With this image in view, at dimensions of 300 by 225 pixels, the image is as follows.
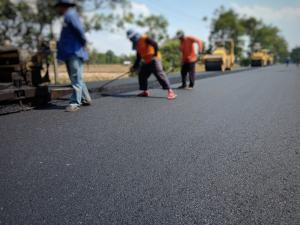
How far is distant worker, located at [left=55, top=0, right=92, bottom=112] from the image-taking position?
521 cm

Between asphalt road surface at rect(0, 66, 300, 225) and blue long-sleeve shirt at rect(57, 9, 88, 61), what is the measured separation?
3.97ft

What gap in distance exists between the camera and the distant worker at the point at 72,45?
5.21 m

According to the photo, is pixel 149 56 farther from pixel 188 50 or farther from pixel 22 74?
pixel 22 74

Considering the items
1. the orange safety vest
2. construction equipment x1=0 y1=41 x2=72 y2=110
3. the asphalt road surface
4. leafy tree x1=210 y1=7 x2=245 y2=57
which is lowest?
the asphalt road surface

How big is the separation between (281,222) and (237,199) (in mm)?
341

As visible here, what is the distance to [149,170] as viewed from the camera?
8.63ft

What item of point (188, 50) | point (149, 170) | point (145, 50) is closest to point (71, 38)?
point (145, 50)

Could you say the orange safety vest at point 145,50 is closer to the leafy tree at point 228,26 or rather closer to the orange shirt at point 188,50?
the orange shirt at point 188,50

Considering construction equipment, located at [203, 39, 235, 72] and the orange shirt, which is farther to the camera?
construction equipment, located at [203, 39, 235, 72]

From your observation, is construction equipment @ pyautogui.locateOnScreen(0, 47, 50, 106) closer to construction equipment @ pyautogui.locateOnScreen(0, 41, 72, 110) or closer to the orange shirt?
construction equipment @ pyautogui.locateOnScreen(0, 41, 72, 110)

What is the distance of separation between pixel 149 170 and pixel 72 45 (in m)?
3.47

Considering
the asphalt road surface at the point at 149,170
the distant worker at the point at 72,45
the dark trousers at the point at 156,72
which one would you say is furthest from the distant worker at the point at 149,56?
the asphalt road surface at the point at 149,170

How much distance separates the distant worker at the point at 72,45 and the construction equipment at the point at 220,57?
815 inches

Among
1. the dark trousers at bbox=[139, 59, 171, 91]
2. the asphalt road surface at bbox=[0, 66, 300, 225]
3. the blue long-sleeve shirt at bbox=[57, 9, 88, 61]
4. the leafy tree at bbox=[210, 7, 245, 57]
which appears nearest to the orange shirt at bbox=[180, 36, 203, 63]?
the dark trousers at bbox=[139, 59, 171, 91]
